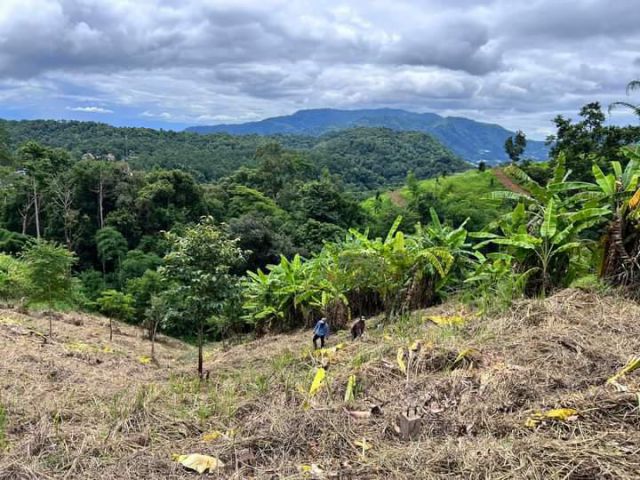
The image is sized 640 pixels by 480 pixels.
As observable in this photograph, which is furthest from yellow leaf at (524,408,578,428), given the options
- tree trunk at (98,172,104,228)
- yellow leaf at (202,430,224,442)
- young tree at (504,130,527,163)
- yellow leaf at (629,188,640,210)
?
young tree at (504,130,527,163)

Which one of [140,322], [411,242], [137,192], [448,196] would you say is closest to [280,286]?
[411,242]

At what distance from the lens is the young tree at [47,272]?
10898 millimetres

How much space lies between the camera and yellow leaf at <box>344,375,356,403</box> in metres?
4.24

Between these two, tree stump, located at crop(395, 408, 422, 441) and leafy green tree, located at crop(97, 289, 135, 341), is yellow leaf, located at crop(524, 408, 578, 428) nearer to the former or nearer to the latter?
tree stump, located at crop(395, 408, 422, 441)

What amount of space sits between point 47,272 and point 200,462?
9.30 meters

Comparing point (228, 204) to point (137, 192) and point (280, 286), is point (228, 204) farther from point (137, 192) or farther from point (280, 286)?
point (280, 286)

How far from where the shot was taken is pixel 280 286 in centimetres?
1273

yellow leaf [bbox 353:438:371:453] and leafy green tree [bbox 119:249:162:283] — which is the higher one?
yellow leaf [bbox 353:438:371:453]

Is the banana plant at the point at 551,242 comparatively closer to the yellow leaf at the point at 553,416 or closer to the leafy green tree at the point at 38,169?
the yellow leaf at the point at 553,416

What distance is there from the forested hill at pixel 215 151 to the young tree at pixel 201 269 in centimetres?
5378

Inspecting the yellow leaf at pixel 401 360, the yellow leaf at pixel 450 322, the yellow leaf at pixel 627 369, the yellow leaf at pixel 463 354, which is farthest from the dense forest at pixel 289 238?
the yellow leaf at pixel 627 369

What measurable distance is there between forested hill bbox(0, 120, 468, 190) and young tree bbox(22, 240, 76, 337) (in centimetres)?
5064

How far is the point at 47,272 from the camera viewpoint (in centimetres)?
1106

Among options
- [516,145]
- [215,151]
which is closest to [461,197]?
[516,145]
